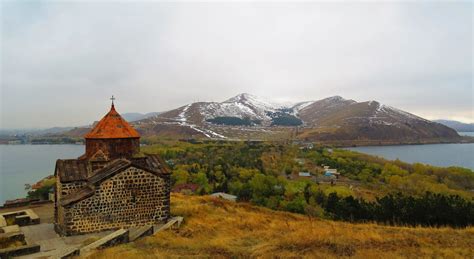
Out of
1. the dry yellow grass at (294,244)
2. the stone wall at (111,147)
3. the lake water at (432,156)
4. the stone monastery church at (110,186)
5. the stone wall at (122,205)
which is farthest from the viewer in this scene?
the lake water at (432,156)

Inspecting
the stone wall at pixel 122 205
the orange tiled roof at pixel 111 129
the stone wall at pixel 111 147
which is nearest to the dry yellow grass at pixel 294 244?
the stone wall at pixel 122 205

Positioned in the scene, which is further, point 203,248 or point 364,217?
point 364,217

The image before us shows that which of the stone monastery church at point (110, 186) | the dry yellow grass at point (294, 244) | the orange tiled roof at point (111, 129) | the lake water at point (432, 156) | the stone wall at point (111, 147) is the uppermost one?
the orange tiled roof at point (111, 129)

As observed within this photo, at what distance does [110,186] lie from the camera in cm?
1495

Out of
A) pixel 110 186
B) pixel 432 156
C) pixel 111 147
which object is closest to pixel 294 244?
pixel 110 186

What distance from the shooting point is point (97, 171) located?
15453 millimetres

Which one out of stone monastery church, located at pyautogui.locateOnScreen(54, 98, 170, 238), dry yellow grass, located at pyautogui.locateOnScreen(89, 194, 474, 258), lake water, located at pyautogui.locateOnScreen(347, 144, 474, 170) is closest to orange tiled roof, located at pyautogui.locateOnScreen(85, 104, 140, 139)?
stone monastery church, located at pyautogui.locateOnScreen(54, 98, 170, 238)

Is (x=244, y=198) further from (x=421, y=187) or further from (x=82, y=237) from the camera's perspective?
(x=421, y=187)

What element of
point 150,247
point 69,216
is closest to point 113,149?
point 69,216

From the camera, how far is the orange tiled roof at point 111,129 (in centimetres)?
1605

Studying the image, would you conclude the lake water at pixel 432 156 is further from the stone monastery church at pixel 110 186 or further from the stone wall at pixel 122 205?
the stone monastery church at pixel 110 186

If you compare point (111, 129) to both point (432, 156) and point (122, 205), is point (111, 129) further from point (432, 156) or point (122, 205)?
point (432, 156)

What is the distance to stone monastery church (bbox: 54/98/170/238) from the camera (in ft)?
47.8

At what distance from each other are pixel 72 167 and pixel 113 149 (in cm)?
185
